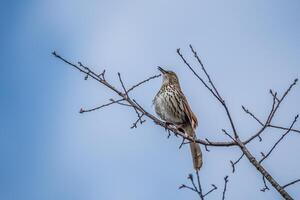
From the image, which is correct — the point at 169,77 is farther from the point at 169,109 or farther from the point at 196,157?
the point at 196,157

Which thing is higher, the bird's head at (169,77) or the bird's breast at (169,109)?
the bird's head at (169,77)

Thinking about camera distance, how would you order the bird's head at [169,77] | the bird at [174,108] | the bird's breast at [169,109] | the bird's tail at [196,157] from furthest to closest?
the bird's head at [169,77], the bird's breast at [169,109], the bird at [174,108], the bird's tail at [196,157]

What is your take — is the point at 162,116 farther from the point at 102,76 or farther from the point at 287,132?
the point at 287,132

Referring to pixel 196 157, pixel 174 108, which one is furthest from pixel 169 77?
pixel 196 157

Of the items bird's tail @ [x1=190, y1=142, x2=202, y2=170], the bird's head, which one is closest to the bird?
the bird's head

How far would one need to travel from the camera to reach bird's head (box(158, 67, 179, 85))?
33.7ft

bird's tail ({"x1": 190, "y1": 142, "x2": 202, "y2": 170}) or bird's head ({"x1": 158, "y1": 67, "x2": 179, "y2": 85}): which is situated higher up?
bird's head ({"x1": 158, "y1": 67, "x2": 179, "y2": 85})

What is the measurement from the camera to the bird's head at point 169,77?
10.3 metres

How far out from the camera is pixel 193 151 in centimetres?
634

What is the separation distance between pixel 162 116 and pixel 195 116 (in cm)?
78

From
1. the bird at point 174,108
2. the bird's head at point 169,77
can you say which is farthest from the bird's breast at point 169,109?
the bird's head at point 169,77

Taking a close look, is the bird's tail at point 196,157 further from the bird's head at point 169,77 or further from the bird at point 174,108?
the bird's head at point 169,77

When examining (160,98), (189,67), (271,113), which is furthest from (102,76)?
(160,98)

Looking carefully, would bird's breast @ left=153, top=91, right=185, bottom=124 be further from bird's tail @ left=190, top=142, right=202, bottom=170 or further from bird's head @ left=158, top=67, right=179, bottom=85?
bird's tail @ left=190, top=142, right=202, bottom=170
